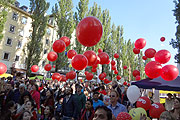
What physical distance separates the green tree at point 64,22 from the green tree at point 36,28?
2.45 m

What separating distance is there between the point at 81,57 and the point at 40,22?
55.8 ft

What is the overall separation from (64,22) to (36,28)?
4.56 metres

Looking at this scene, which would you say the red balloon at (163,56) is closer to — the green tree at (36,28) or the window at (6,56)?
the green tree at (36,28)

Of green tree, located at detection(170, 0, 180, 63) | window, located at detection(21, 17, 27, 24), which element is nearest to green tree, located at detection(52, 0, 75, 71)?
window, located at detection(21, 17, 27, 24)

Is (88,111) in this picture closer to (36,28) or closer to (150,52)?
(150,52)

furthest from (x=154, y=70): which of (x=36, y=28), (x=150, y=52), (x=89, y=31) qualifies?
(x=36, y=28)

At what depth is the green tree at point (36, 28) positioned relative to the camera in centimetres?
1895

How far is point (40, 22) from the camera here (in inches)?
771

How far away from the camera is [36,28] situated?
19250 millimetres

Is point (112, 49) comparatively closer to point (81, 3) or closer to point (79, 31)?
point (81, 3)

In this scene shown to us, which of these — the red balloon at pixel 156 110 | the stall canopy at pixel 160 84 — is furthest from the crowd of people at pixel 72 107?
the stall canopy at pixel 160 84

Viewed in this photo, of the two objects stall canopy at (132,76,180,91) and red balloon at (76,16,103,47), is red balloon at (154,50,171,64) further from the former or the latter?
red balloon at (76,16,103,47)

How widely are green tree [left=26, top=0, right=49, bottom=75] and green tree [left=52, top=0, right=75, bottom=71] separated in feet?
8.04

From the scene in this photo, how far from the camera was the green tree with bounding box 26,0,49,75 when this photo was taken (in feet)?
62.2
